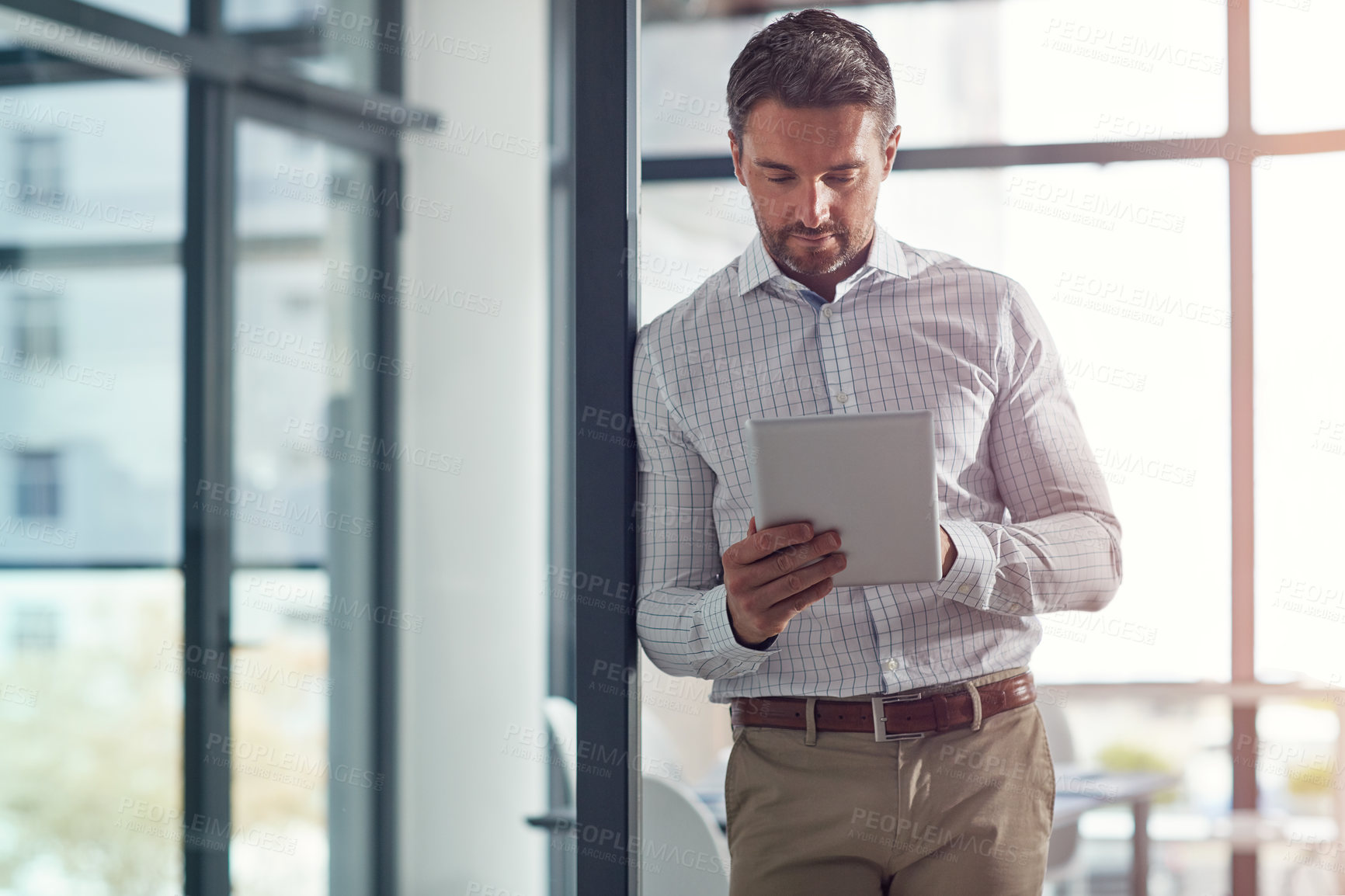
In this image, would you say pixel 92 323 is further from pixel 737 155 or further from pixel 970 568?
pixel 970 568

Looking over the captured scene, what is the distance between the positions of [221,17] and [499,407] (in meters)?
1.43

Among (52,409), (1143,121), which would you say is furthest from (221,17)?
(1143,121)

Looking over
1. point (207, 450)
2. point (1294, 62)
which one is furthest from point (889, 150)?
point (1294, 62)

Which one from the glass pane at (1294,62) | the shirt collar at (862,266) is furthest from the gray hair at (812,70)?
the glass pane at (1294,62)

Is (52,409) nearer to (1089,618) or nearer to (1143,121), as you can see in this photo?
(1089,618)

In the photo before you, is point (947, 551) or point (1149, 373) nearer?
point (947, 551)

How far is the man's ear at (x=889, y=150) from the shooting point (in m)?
1.46

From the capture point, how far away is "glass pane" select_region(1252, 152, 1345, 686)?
3.65m

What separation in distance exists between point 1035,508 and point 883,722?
A: 0.32 meters

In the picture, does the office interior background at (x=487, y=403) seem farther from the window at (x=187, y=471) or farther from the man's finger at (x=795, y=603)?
the man's finger at (x=795, y=603)

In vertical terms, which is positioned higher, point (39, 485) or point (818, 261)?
point (818, 261)

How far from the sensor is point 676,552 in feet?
4.68

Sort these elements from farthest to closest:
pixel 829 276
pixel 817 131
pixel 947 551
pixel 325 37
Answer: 1. pixel 325 37
2. pixel 829 276
3. pixel 817 131
4. pixel 947 551

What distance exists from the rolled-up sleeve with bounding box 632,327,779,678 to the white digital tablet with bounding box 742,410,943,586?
7.2 inches
